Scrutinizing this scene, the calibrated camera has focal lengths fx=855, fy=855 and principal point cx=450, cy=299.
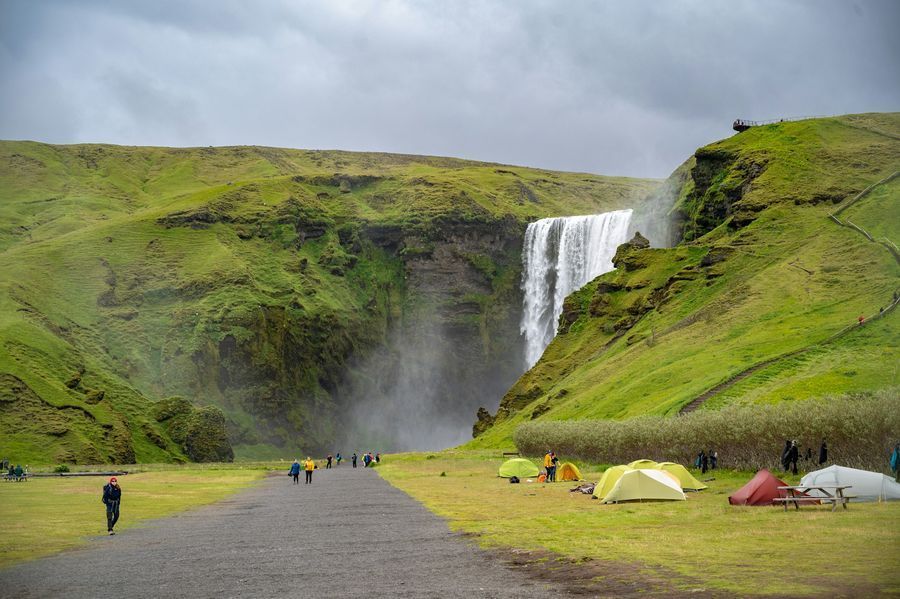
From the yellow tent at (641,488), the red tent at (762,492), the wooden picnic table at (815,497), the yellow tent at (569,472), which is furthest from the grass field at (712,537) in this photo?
the yellow tent at (569,472)

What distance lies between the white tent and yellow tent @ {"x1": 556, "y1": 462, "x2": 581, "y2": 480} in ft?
79.1

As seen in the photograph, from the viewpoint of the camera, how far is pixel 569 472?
57406mm

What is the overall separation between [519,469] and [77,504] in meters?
28.8

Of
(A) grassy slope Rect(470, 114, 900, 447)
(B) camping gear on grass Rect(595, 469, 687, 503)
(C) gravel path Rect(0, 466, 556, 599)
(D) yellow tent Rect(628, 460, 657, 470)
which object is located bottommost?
(C) gravel path Rect(0, 466, 556, 599)

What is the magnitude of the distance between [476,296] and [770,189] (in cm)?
7929

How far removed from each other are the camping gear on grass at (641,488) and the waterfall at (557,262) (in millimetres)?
106704

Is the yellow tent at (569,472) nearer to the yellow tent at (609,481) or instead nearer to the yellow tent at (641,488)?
the yellow tent at (609,481)

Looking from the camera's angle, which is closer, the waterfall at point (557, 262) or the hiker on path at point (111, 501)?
the hiker on path at point (111, 501)

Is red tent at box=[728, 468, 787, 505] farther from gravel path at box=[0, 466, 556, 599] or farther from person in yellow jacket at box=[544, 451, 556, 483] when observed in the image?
person in yellow jacket at box=[544, 451, 556, 483]

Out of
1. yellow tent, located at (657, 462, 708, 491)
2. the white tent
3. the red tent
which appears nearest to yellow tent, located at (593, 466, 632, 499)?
yellow tent, located at (657, 462, 708, 491)

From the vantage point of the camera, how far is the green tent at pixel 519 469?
2368 inches

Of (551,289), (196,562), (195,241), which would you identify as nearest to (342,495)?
(196,562)

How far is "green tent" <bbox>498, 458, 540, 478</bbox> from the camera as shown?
6016 centimetres

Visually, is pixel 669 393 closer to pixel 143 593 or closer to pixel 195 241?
pixel 143 593
